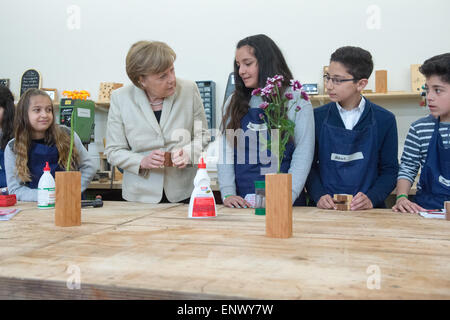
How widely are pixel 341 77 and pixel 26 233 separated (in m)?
1.42

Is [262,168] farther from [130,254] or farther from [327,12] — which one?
[327,12]

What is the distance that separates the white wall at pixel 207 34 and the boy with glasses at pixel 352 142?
1834 mm

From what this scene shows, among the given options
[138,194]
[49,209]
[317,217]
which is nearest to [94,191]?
[138,194]

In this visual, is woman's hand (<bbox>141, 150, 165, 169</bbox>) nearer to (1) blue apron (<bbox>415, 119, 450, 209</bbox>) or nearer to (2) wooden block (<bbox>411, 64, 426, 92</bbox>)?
(1) blue apron (<bbox>415, 119, 450, 209</bbox>)

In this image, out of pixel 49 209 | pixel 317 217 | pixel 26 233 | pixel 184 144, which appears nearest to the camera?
pixel 26 233

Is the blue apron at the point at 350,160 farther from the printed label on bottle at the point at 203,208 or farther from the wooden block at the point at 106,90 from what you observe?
the wooden block at the point at 106,90

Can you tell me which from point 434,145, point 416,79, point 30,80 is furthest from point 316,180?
point 30,80

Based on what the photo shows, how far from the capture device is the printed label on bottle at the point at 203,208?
4.31ft

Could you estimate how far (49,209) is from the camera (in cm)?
154

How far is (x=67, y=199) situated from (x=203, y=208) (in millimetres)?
419

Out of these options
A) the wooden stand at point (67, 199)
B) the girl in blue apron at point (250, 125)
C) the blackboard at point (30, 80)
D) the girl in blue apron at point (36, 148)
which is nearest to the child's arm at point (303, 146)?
the girl in blue apron at point (250, 125)

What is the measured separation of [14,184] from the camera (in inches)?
76.0

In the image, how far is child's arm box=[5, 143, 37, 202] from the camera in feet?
6.15

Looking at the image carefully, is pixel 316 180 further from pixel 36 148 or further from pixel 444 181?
pixel 36 148
